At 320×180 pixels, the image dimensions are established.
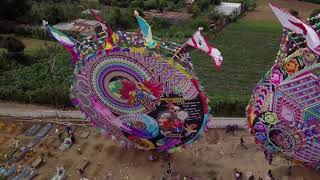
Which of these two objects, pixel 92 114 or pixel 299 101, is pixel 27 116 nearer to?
pixel 92 114

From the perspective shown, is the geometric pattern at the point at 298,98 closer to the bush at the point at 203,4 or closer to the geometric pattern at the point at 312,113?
the geometric pattern at the point at 312,113

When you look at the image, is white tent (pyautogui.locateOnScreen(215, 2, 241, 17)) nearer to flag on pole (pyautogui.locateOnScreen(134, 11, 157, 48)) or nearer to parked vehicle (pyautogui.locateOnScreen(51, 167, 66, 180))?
flag on pole (pyautogui.locateOnScreen(134, 11, 157, 48))

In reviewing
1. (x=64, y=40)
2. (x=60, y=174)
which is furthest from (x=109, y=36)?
(x=60, y=174)

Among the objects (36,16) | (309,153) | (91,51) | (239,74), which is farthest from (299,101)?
(36,16)

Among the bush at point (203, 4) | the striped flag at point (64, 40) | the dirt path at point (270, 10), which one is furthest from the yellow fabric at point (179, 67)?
the bush at point (203, 4)

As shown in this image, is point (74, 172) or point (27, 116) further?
point (27, 116)

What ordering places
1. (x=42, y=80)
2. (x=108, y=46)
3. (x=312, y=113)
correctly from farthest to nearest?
(x=42, y=80) → (x=108, y=46) → (x=312, y=113)

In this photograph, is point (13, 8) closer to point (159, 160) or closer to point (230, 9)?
point (230, 9)
